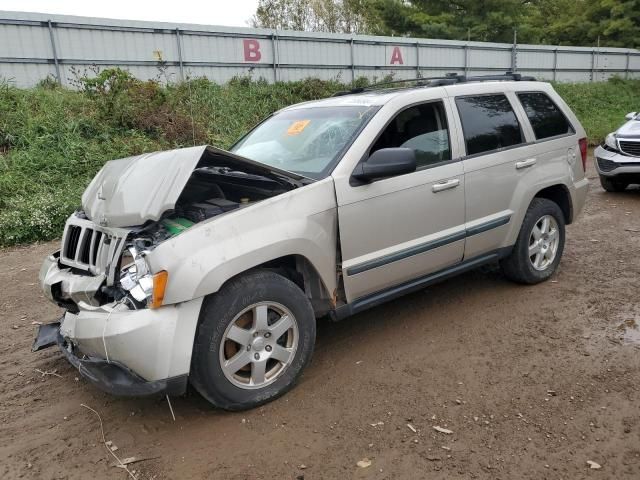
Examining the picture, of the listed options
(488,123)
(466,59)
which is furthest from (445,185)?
(466,59)

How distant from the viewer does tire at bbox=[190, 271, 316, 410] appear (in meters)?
2.93

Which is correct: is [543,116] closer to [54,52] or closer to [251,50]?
[54,52]

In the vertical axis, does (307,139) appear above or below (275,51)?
below

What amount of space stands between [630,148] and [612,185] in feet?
2.59

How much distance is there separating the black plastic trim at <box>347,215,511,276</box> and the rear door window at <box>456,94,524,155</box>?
0.59 meters

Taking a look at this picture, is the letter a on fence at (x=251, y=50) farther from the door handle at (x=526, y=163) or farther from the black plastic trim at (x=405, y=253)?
the black plastic trim at (x=405, y=253)

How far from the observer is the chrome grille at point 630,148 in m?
8.80

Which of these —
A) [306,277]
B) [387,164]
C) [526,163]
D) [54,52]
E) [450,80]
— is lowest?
[306,277]

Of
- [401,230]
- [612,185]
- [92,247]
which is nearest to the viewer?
[92,247]

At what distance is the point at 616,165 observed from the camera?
8945 mm

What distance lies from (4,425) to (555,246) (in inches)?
182

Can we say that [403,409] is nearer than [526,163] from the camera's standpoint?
Yes

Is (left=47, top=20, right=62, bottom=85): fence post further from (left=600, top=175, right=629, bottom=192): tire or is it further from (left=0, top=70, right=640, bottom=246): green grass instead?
(left=600, top=175, right=629, bottom=192): tire

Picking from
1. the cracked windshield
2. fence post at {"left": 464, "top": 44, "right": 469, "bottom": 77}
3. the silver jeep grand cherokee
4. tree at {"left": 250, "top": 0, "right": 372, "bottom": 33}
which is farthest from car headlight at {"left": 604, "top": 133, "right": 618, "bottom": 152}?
tree at {"left": 250, "top": 0, "right": 372, "bottom": 33}
